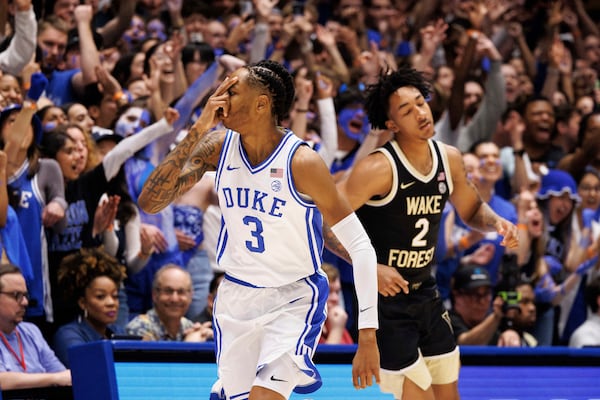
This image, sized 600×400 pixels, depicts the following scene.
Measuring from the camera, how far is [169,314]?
6660mm

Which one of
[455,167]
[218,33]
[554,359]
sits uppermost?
[218,33]

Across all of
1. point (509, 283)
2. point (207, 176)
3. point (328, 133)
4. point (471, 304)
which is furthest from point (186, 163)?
point (509, 283)

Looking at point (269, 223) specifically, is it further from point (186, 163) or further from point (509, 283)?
point (509, 283)

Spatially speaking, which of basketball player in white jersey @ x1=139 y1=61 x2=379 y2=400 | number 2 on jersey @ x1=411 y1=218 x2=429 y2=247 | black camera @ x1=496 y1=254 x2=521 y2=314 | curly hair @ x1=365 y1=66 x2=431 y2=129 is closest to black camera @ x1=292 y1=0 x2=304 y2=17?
black camera @ x1=496 y1=254 x2=521 y2=314

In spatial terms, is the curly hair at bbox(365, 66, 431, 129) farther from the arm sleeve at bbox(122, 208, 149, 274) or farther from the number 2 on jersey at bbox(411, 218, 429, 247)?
the arm sleeve at bbox(122, 208, 149, 274)

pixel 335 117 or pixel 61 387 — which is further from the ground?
pixel 335 117

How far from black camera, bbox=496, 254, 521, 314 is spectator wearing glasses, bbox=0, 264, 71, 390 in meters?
3.10

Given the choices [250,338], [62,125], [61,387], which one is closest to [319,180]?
[250,338]

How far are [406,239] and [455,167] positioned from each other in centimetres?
48

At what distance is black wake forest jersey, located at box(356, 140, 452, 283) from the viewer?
5.29m

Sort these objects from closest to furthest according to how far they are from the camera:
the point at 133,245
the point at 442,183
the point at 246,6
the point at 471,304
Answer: the point at 442,183, the point at 133,245, the point at 471,304, the point at 246,6

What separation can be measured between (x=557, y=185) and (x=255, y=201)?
5510 mm

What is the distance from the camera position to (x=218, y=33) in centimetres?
988

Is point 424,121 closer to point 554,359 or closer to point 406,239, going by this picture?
point 406,239
